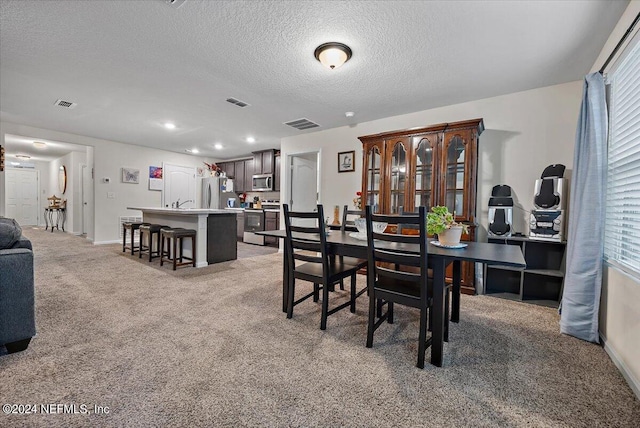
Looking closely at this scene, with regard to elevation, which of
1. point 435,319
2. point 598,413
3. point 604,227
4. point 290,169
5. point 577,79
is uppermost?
point 577,79

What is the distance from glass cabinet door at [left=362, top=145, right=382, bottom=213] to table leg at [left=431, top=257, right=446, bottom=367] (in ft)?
7.39

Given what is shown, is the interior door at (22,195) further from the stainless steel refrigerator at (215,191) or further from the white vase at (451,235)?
the white vase at (451,235)

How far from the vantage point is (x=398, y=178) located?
379 centimetres

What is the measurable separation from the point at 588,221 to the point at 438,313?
1.52 metres

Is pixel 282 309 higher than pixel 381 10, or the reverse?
pixel 381 10

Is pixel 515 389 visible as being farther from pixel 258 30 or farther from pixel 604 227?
pixel 258 30

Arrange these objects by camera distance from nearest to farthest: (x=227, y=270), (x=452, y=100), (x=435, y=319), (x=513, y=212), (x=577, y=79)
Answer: (x=435, y=319) → (x=577, y=79) → (x=513, y=212) → (x=452, y=100) → (x=227, y=270)

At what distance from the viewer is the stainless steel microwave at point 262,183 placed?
268 inches

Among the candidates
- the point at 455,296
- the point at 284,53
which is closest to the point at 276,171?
the point at 284,53

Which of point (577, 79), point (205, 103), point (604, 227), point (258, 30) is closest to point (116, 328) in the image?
point (258, 30)

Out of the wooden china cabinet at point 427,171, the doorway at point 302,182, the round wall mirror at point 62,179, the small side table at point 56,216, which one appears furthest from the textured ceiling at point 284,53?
the small side table at point 56,216

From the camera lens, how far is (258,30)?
2227mm

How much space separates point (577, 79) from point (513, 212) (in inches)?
61.1

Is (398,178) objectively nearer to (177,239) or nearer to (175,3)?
(175,3)
